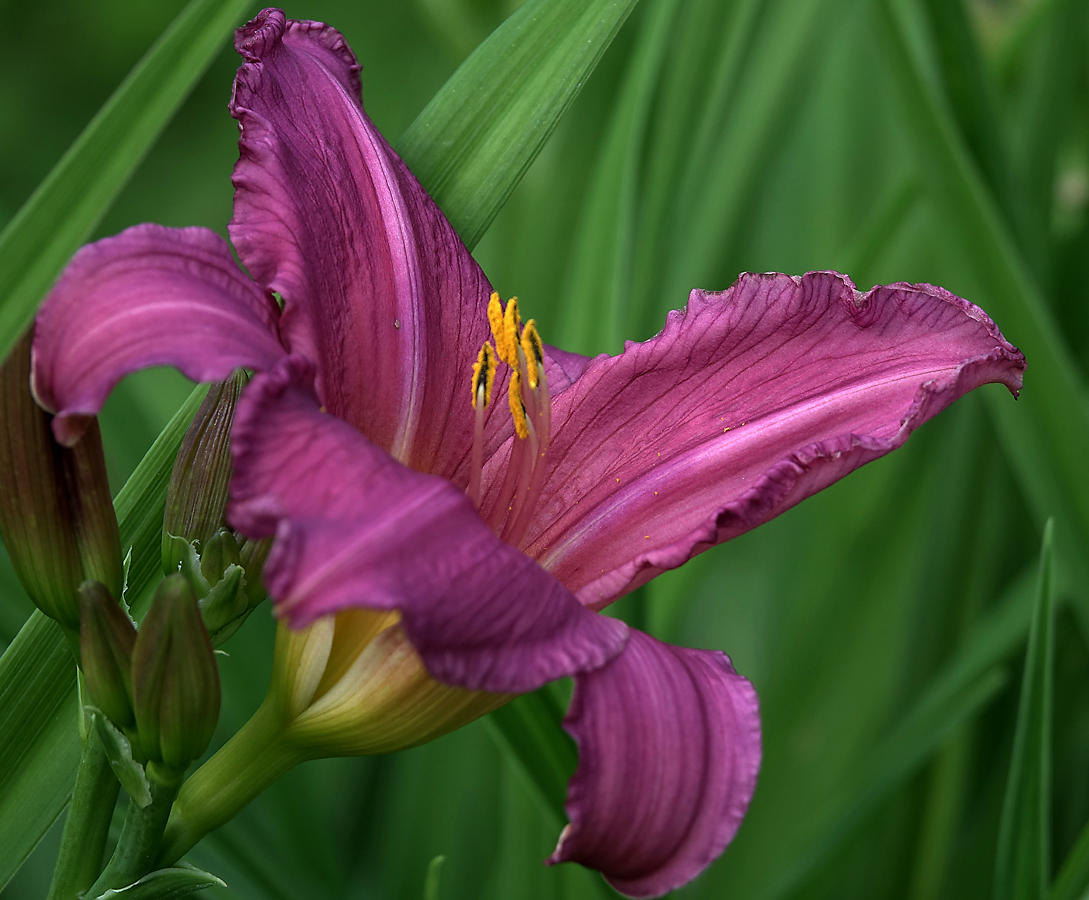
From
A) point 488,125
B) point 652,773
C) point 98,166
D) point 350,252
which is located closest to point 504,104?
point 488,125

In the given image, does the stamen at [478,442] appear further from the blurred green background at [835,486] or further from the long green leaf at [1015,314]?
the long green leaf at [1015,314]

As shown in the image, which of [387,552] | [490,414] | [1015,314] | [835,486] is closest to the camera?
[387,552]

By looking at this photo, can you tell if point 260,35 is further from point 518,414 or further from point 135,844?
point 135,844

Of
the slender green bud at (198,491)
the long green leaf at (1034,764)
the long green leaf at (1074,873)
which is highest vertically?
the slender green bud at (198,491)

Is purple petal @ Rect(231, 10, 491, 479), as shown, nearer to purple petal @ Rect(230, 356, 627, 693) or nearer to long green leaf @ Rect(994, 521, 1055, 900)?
purple petal @ Rect(230, 356, 627, 693)

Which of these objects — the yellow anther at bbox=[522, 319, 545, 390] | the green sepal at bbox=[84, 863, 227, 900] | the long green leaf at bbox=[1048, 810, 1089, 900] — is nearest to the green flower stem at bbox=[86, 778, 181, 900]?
the green sepal at bbox=[84, 863, 227, 900]

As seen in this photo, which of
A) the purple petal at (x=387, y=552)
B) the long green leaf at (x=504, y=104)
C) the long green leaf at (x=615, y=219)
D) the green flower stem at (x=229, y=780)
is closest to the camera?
the purple petal at (x=387, y=552)

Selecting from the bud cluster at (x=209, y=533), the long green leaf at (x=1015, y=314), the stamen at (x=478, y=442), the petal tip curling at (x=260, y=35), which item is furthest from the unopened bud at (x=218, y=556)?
the long green leaf at (x=1015, y=314)
